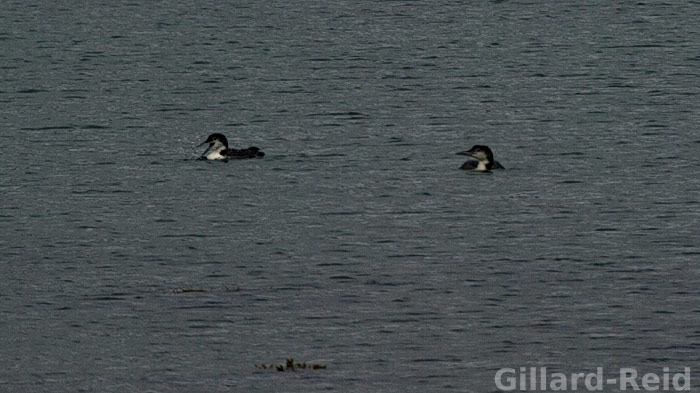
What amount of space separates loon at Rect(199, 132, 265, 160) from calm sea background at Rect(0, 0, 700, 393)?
1.38 ft

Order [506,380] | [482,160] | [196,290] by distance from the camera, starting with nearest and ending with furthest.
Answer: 1. [506,380]
2. [196,290]
3. [482,160]

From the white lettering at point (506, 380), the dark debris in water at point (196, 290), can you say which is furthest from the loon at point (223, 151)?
the white lettering at point (506, 380)

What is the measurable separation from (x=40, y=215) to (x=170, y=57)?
3463 cm

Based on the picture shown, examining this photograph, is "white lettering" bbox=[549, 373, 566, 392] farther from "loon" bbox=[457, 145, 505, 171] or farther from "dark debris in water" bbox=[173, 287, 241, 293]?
"loon" bbox=[457, 145, 505, 171]

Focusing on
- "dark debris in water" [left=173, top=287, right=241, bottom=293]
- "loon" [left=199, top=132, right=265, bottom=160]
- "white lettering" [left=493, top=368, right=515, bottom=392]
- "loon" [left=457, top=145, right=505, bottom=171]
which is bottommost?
"white lettering" [left=493, top=368, right=515, bottom=392]

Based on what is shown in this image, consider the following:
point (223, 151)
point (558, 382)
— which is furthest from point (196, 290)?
point (223, 151)

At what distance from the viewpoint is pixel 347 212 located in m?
38.2

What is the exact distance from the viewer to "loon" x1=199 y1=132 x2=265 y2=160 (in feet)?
153

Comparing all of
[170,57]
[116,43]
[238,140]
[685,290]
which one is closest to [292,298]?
[685,290]

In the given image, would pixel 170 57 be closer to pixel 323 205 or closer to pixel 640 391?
pixel 323 205

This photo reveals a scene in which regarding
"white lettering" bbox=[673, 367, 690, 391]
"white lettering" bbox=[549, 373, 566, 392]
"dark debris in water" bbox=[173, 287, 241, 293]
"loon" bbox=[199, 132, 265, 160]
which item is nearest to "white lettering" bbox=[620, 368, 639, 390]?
"white lettering" bbox=[673, 367, 690, 391]

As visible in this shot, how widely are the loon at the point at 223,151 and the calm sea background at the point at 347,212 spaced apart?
421 mm

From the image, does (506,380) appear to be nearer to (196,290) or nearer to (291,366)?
(291,366)

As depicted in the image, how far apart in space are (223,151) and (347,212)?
917cm
